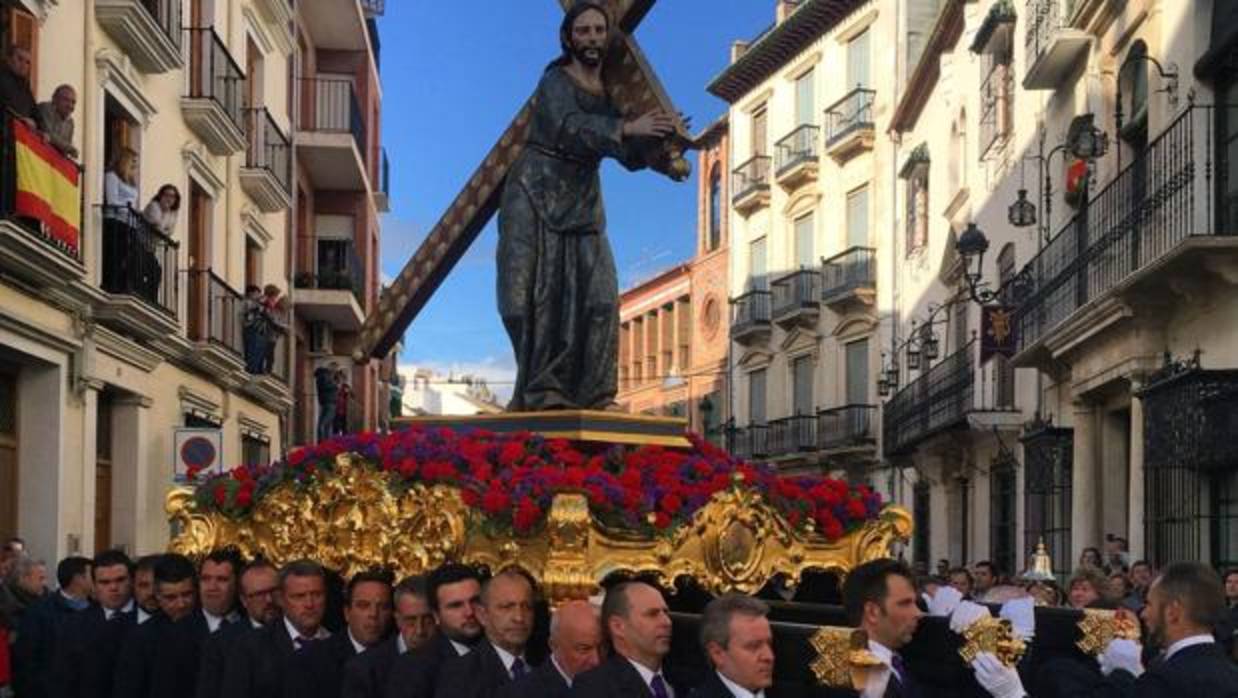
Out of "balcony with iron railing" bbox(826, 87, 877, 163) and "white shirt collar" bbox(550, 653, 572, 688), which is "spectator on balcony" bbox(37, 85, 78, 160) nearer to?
"white shirt collar" bbox(550, 653, 572, 688)

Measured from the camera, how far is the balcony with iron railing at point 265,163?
914 inches

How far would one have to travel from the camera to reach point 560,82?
734 cm

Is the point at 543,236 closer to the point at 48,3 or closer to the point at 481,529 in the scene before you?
the point at 481,529

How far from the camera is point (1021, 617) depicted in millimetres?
5914

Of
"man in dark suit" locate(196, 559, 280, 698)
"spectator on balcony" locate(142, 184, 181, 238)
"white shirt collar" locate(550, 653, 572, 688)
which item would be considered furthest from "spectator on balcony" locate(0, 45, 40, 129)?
"white shirt collar" locate(550, 653, 572, 688)

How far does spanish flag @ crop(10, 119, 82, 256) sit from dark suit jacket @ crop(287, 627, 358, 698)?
7.68m

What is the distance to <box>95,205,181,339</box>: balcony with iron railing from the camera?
16.3 metres

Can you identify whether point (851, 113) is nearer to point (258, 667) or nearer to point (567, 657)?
point (258, 667)

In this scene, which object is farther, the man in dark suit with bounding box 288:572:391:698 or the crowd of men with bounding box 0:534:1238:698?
the man in dark suit with bounding box 288:572:391:698

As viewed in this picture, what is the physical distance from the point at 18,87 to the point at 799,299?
99.7ft

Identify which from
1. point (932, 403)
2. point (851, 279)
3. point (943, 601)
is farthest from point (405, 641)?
point (851, 279)

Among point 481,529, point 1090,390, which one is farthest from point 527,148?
point 1090,390

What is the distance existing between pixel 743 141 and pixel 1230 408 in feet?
111

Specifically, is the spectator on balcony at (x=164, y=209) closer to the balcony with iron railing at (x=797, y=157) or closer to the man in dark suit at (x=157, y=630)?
the man in dark suit at (x=157, y=630)
